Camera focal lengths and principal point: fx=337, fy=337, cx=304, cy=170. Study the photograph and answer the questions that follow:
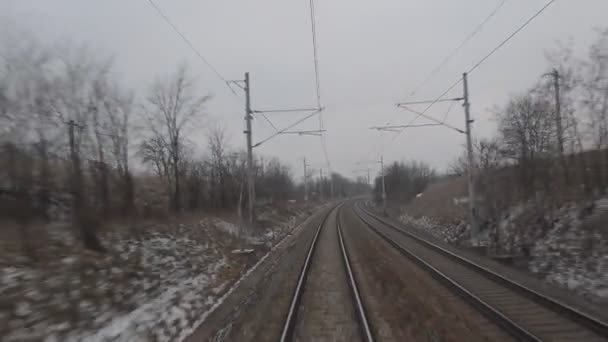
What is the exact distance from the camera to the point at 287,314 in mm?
7734

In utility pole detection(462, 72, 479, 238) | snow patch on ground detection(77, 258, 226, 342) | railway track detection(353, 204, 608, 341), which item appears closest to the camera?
railway track detection(353, 204, 608, 341)

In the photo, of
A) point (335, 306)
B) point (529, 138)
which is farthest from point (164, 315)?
point (529, 138)

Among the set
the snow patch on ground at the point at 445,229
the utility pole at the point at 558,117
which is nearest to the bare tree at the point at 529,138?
the utility pole at the point at 558,117

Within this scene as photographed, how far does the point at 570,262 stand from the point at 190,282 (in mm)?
11721

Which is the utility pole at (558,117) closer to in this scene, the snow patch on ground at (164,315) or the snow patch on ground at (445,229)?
the snow patch on ground at (445,229)

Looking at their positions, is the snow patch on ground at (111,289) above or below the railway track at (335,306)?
above

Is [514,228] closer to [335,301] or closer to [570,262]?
[570,262]

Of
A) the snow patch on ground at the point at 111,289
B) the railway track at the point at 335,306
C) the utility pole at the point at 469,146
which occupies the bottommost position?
the railway track at the point at 335,306

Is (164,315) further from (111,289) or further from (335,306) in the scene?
(335,306)

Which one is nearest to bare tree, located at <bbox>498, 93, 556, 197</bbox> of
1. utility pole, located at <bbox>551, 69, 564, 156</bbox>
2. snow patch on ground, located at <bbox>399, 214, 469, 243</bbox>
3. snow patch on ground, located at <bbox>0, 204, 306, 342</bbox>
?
utility pole, located at <bbox>551, 69, 564, 156</bbox>

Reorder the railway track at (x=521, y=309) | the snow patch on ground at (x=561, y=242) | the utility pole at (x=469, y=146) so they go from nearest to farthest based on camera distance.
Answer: the railway track at (x=521, y=309) → the snow patch on ground at (x=561, y=242) → the utility pole at (x=469, y=146)

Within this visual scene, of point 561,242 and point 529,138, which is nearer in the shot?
point 561,242

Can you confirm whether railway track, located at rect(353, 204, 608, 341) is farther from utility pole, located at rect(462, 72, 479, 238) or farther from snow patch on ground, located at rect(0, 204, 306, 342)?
snow patch on ground, located at rect(0, 204, 306, 342)

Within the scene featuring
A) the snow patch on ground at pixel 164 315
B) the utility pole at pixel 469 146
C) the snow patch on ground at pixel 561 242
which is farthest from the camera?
the utility pole at pixel 469 146
